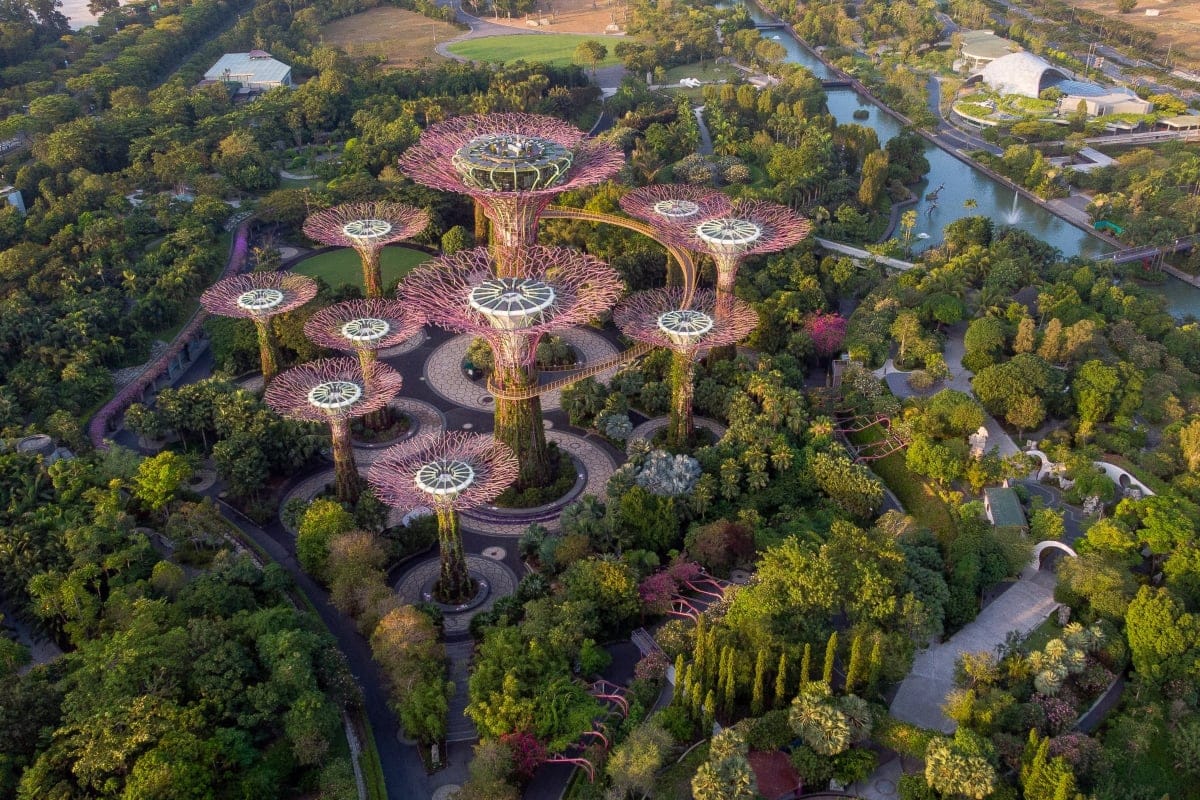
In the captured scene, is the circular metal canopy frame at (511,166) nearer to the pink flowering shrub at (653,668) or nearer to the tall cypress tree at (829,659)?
the pink flowering shrub at (653,668)

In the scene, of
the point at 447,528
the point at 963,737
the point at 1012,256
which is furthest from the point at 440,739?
the point at 1012,256

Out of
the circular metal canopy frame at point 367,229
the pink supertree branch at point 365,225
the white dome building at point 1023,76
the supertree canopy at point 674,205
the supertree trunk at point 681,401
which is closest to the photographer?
the supertree trunk at point 681,401

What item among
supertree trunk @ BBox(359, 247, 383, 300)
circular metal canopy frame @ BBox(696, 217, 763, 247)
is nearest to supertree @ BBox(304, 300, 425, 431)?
supertree trunk @ BBox(359, 247, 383, 300)

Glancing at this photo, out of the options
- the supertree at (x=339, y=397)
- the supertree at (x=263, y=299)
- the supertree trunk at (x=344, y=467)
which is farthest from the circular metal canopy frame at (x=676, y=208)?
the supertree trunk at (x=344, y=467)

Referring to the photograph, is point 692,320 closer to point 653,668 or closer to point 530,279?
point 530,279

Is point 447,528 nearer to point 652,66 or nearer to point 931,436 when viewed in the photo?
point 931,436

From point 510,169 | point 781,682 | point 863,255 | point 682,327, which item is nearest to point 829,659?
point 781,682
